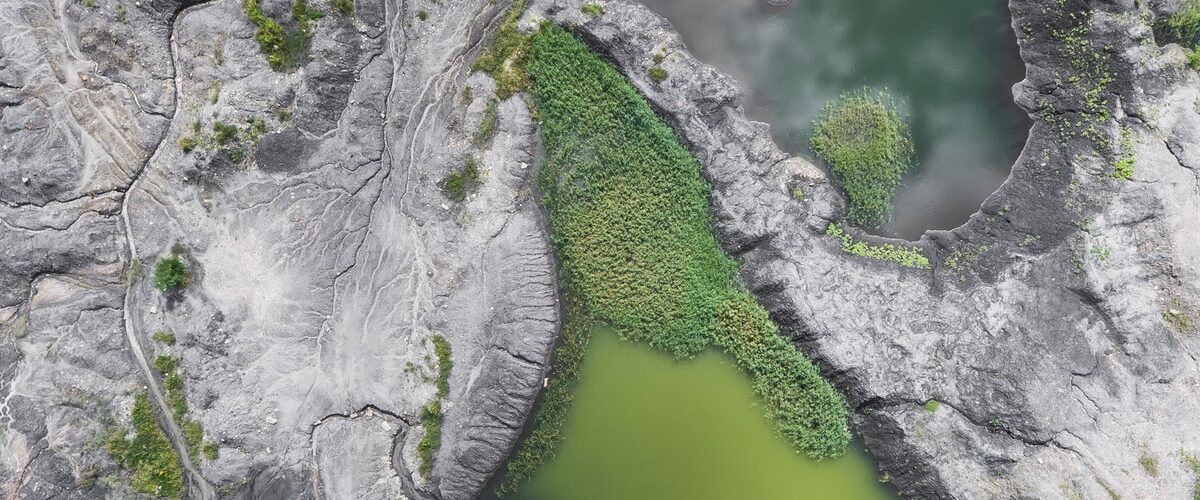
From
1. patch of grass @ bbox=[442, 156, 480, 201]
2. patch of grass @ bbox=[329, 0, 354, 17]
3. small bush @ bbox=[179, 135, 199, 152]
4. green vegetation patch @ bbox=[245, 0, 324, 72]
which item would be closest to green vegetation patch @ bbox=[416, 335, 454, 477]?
patch of grass @ bbox=[442, 156, 480, 201]

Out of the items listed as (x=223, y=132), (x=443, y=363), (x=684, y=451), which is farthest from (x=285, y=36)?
Result: (x=684, y=451)

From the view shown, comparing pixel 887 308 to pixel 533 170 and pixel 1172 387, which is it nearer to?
pixel 1172 387

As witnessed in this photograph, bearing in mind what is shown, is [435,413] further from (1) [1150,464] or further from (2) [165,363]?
(1) [1150,464]

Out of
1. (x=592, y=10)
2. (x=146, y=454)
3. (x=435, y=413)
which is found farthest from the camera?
(x=592, y=10)

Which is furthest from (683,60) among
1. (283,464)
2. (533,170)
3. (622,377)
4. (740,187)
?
(283,464)

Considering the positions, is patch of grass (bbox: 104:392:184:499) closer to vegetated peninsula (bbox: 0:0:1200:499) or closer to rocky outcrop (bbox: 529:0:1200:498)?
vegetated peninsula (bbox: 0:0:1200:499)
